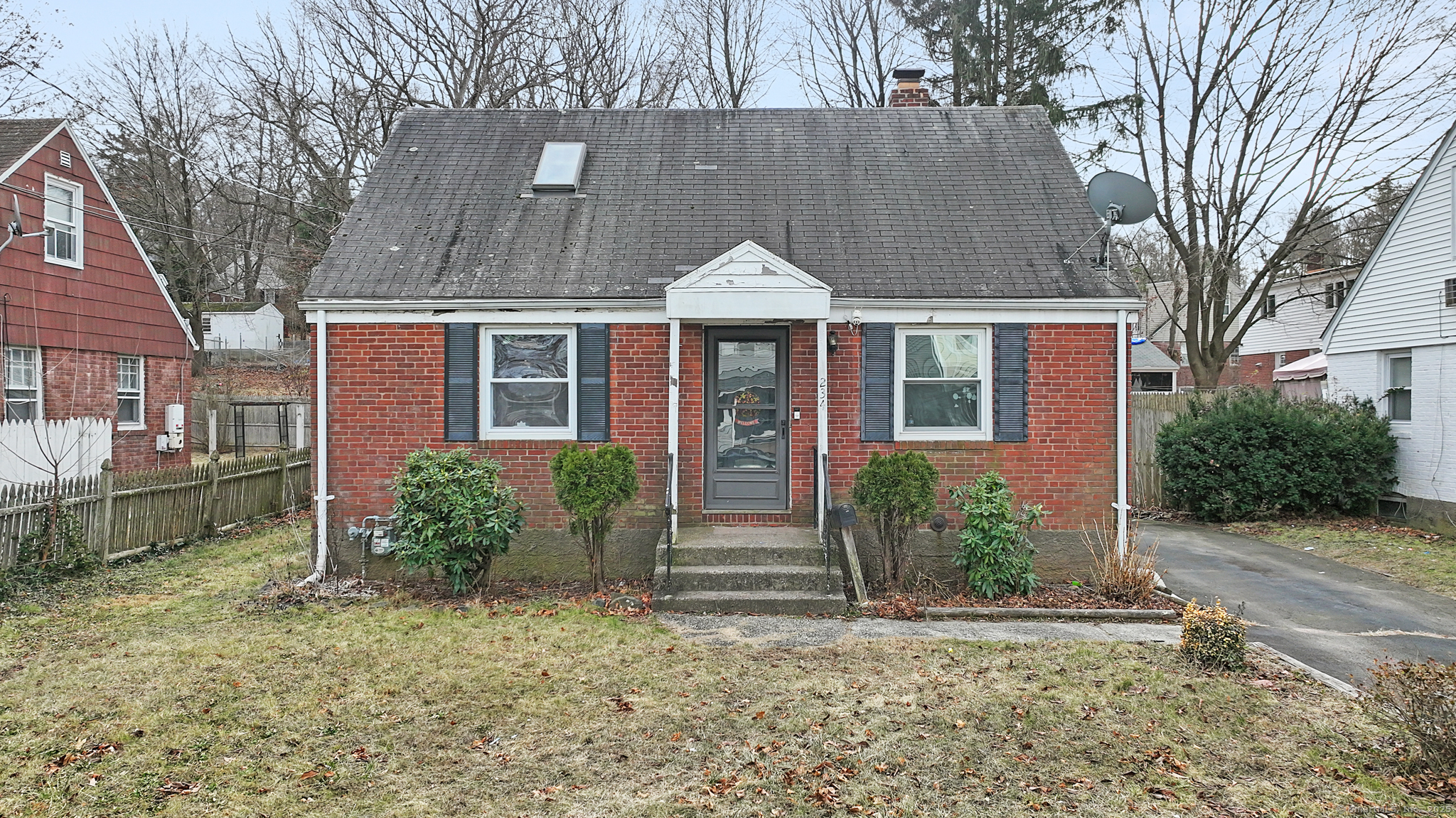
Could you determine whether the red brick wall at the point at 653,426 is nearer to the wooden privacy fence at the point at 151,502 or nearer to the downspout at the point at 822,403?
the downspout at the point at 822,403

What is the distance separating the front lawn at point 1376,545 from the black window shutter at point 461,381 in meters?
11.0

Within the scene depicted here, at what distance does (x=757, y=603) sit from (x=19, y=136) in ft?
49.6

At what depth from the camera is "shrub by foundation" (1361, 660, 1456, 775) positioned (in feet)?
14.4

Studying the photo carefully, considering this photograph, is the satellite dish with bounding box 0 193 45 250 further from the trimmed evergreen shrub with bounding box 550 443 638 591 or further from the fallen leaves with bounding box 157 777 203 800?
the fallen leaves with bounding box 157 777 203 800

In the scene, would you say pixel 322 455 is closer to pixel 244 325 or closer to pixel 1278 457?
pixel 1278 457

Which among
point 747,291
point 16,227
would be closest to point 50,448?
point 16,227

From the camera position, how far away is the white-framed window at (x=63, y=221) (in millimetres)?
14297

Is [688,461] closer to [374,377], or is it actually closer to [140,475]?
[374,377]

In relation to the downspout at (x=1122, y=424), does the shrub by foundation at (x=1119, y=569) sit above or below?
below

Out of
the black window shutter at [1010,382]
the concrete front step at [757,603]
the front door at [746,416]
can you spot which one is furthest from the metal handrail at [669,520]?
the black window shutter at [1010,382]

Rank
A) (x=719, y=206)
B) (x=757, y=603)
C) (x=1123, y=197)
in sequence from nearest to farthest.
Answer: (x=757, y=603) < (x=1123, y=197) < (x=719, y=206)

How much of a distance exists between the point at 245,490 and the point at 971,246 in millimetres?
11318

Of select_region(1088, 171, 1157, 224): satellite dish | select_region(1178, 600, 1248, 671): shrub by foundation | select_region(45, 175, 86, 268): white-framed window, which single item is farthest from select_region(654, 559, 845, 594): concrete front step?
select_region(45, 175, 86, 268): white-framed window

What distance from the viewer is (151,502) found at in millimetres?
10672
